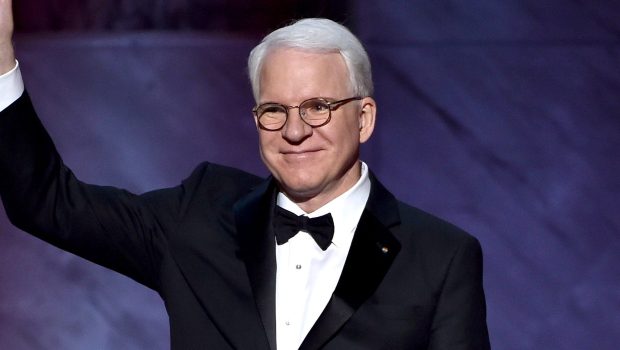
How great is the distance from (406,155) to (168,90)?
0.71 metres

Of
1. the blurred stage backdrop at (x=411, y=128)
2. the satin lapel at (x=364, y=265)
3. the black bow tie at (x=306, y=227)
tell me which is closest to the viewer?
the satin lapel at (x=364, y=265)

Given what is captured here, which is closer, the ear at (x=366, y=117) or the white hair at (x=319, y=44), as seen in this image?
the white hair at (x=319, y=44)

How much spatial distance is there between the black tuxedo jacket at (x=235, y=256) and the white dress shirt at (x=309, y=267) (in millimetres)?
31

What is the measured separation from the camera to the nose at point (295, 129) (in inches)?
81.2

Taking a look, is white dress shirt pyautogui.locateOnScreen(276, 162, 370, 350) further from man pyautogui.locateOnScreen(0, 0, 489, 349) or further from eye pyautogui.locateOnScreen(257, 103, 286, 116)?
eye pyautogui.locateOnScreen(257, 103, 286, 116)

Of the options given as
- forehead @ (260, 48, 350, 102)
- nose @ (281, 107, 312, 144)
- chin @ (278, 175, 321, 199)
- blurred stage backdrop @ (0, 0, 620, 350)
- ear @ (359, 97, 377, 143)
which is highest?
forehead @ (260, 48, 350, 102)

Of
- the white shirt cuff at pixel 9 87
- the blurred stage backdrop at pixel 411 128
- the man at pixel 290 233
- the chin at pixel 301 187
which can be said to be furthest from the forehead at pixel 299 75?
the blurred stage backdrop at pixel 411 128

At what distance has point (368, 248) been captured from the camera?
2141mm

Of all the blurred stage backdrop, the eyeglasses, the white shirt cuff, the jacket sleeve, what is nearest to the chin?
the eyeglasses

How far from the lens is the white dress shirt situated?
6.93 ft

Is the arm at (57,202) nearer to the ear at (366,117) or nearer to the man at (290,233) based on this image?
the man at (290,233)

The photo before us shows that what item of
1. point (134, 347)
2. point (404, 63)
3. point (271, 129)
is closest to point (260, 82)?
point (271, 129)

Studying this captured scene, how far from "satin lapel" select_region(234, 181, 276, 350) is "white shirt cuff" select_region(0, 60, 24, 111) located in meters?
0.47

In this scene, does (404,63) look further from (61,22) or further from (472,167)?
(61,22)
